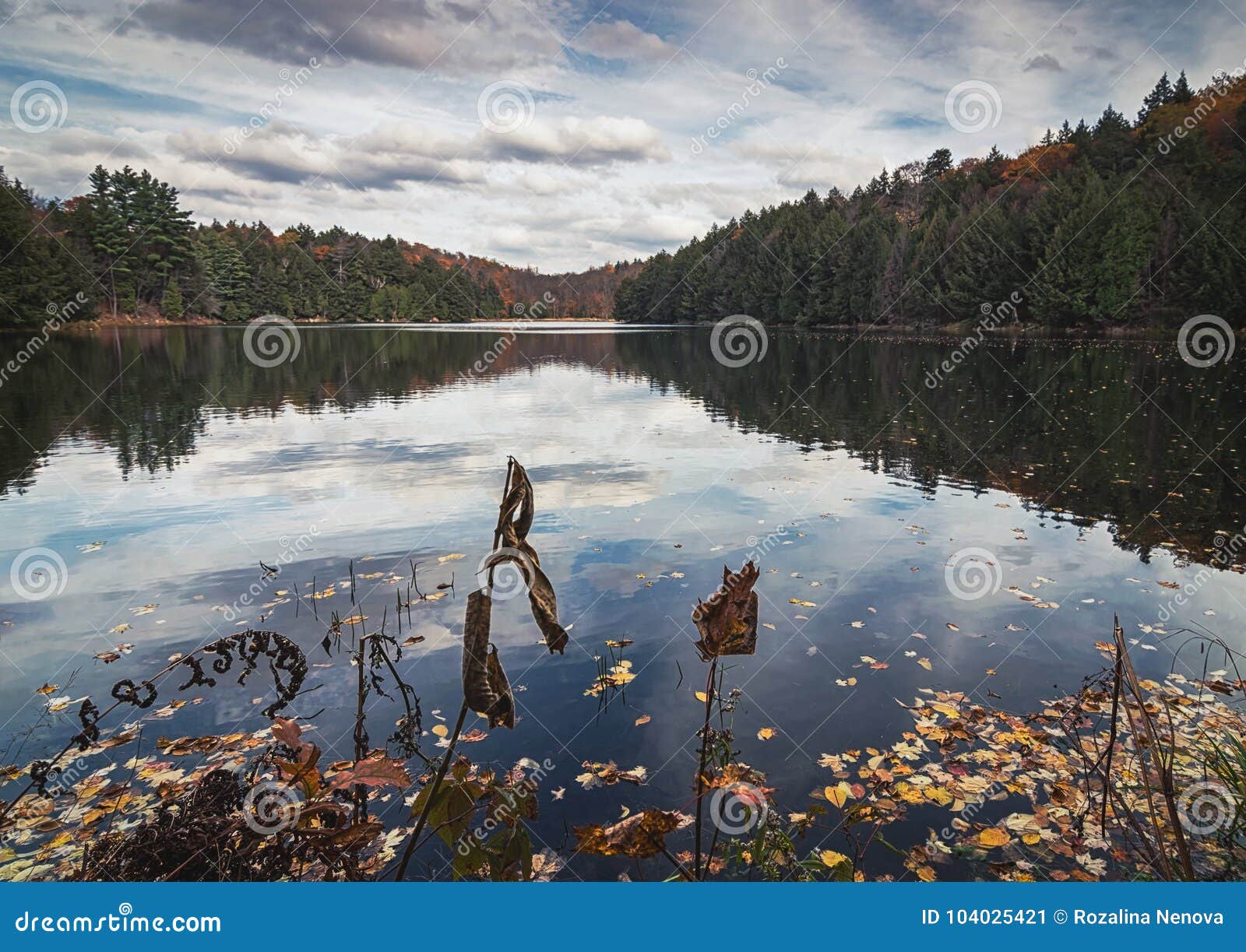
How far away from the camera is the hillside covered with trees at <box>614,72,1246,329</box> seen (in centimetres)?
5409

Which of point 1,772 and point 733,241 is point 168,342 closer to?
point 1,772

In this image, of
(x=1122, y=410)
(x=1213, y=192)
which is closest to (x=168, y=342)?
(x=1122, y=410)

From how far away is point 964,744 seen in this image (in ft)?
17.8

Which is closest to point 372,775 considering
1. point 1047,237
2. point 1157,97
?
point 1047,237

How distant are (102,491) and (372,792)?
1189cm
